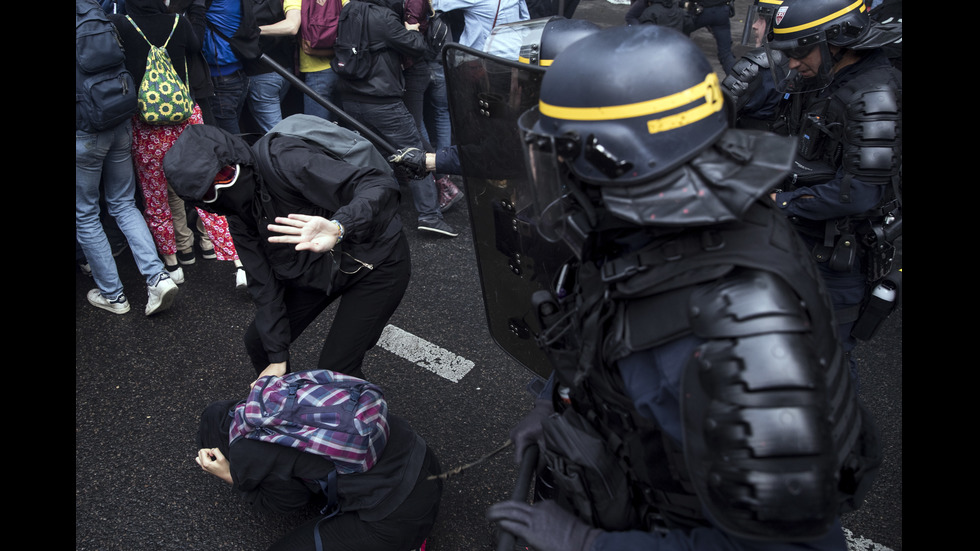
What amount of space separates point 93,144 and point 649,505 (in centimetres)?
334

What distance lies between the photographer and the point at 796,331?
112cm

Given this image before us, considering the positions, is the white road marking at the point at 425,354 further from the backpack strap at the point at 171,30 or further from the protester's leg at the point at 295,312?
the backpack strap at the point at 171,30

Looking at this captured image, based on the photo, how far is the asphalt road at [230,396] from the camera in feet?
9.05

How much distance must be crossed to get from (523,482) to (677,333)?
0.65 meters

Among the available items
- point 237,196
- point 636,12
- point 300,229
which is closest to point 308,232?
point 300,229

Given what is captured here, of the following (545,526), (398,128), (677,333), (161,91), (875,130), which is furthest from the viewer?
(398,128)

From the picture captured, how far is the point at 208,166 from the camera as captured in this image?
2.47 metres

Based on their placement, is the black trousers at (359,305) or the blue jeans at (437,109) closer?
the black trousers at (359,305)

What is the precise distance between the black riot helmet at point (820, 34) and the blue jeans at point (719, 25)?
148 inches

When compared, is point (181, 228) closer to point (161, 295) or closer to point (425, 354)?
point (161, 295)

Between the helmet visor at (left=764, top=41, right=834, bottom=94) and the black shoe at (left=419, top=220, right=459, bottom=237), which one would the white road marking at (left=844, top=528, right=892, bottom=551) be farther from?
the black shoe at (left=419, top=220, right=459, bottom=237)

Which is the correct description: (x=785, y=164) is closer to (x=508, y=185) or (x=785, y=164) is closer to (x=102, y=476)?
(x=508, y=185)

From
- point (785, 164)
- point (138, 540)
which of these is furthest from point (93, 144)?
point (785, 164)

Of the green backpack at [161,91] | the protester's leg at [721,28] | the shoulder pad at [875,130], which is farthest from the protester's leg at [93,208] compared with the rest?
the protester's leg at [721,28]
